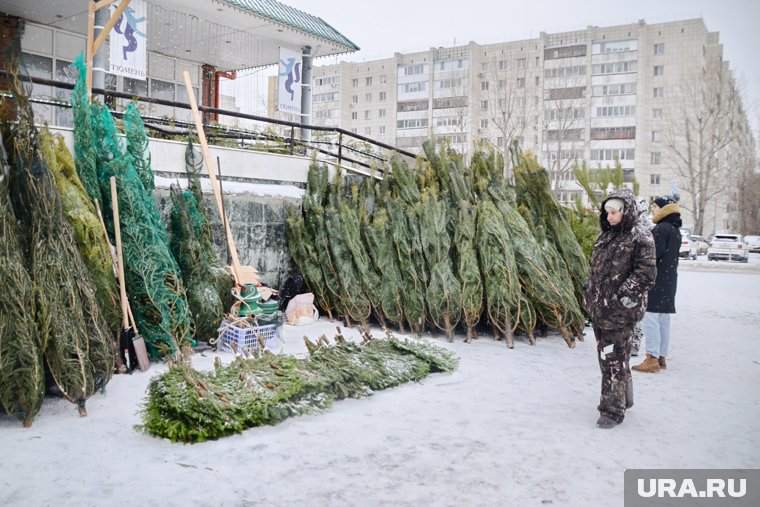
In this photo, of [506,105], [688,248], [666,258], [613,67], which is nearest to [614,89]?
[613,67]

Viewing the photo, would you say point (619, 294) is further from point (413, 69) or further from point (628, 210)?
point (413, 69)

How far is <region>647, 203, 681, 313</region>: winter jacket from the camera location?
250 inches

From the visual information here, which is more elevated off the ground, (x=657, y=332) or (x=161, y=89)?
(x=161, y=89)

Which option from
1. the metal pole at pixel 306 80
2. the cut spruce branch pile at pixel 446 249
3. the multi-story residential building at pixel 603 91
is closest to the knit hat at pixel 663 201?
the cut spruce branch pile at pixel 446 249

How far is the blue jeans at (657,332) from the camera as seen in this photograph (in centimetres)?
642

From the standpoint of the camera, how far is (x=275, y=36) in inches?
552

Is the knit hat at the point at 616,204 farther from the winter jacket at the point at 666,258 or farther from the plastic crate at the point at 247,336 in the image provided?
the plastic crate at the point at 247,336

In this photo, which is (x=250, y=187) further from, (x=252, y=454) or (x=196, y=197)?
(x=252, y=454)

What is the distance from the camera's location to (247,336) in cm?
682

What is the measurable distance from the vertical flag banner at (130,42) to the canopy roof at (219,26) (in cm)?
152

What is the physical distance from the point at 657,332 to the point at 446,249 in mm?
2952

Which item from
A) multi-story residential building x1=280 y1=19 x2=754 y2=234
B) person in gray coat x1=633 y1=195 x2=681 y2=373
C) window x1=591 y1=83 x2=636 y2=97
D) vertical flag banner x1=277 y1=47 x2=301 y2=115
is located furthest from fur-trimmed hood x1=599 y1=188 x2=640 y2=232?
window x1=591 y1=83 x2=636 y2=97

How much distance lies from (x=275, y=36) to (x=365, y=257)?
7.88m

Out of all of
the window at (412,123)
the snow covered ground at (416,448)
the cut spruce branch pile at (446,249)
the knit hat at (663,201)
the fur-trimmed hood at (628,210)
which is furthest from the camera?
the window at (412,123)
